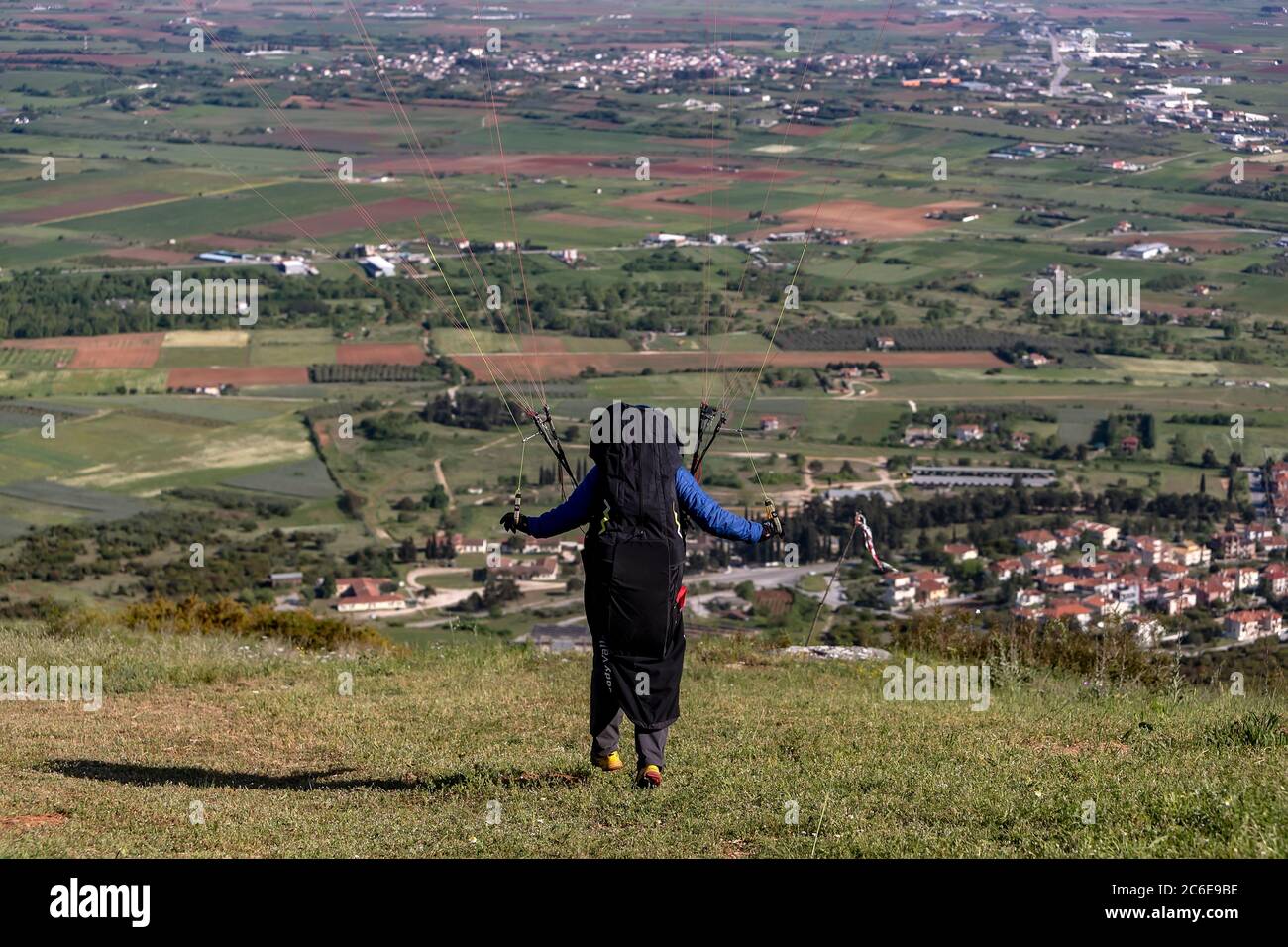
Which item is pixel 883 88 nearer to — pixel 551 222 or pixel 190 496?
pixel 551 222

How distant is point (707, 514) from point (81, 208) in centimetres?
8070

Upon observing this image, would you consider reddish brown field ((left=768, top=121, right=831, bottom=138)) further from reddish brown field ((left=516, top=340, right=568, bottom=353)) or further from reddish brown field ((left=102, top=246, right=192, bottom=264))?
reddish brown field ((left=516, top=340, right=568, bottom=353))

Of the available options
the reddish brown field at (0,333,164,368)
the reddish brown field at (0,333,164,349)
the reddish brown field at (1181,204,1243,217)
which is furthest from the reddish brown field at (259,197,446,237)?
the reddish brown field at (1181,204,1243,217)

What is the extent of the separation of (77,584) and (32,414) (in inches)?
729

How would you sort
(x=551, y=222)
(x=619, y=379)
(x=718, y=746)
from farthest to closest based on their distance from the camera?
(x=551, y=222) → (x=619, y=379) → (x=718, y=746)

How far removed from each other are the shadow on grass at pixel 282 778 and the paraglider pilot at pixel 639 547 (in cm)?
72

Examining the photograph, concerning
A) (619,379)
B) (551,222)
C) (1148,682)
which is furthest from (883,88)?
(1148,682)

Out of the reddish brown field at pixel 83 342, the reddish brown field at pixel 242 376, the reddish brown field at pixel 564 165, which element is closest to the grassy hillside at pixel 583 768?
the reddish brown field at pixel 242 376

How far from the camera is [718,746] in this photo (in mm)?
9273

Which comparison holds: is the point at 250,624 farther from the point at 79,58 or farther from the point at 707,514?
the point at 79,58

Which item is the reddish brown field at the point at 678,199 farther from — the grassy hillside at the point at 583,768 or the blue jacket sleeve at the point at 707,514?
the blue jacket sleeve at the point at 707,514

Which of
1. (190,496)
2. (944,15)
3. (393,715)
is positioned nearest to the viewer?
(393,715)

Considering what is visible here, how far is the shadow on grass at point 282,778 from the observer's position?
839 centimetres

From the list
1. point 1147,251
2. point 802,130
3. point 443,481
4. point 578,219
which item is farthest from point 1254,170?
point 443,481
